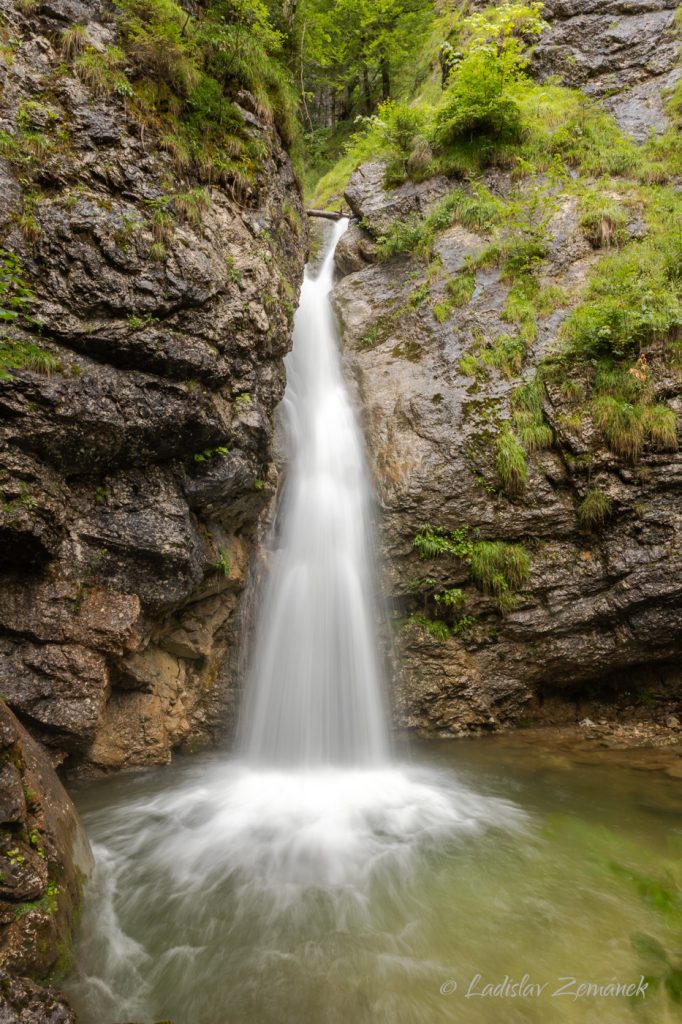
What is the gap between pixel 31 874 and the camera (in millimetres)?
3111

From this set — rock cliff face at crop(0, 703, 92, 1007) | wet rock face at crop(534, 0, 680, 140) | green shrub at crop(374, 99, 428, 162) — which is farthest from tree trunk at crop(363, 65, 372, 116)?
rock cliff face at crop(0, 703, 92, 1007)

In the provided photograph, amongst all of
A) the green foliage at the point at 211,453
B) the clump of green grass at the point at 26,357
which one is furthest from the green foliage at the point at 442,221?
the clump of green grass at the point at 26,357

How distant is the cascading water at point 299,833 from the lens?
3273 millimetres

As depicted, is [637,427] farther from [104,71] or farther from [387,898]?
[104,71]

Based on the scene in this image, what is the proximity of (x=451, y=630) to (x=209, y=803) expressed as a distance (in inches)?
148

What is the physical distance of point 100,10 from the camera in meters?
6.37

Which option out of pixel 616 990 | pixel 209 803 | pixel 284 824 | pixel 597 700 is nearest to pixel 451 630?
pixel 597 700

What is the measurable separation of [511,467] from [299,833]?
5250 millimetres

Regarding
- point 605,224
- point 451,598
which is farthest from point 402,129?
point 451,598

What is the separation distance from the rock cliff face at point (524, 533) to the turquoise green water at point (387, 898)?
1.25 m

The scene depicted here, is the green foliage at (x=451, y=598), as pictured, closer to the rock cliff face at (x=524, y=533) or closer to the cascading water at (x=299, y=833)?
the rock cliff face at (x=524, y=533)

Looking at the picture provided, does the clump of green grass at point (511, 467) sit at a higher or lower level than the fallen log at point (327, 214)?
lower

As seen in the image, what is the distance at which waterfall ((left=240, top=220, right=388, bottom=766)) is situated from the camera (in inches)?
276

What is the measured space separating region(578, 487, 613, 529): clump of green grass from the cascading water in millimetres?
3062
